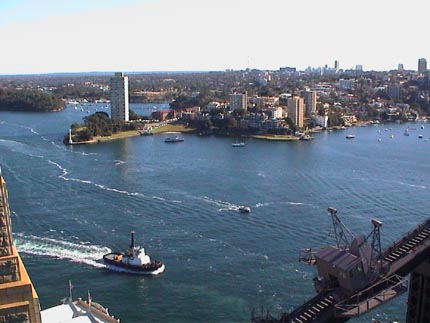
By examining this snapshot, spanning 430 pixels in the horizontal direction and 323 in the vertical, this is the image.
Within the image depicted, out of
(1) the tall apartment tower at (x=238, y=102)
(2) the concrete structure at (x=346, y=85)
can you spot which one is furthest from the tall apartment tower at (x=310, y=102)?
(2) the concrete structure at (x=346, y=85)

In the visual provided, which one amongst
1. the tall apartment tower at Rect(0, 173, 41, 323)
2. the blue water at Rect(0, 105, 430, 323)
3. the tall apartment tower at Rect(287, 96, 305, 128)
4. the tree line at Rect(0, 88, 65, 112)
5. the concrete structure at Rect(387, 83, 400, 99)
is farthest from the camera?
the concrete structure at Rect(387, 83, 400, 99)

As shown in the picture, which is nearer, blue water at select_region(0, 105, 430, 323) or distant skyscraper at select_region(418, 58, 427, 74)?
blue water at select_region(0, 105, 430, 323)

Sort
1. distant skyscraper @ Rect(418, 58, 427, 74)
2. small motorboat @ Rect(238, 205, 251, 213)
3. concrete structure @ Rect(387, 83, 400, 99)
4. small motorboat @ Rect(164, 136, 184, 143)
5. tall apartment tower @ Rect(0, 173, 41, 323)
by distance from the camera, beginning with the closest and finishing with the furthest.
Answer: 1. tall apartment tower @ Rect(0, 173, 41, 323)
2. small motorboat @ Rect(238, 205, 251, 213)
3. small motorboat @ Rect(164, 136, 184, 143)
4. concrete structure @ Rect(387, 83, 400, 99)
5. distant skyscraper @ Rect(418, 58, 427, 74)

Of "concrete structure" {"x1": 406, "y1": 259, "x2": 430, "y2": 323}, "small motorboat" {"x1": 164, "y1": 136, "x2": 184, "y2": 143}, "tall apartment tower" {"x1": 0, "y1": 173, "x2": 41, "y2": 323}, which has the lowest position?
"small motorboat" {"x1": 164, "y1": 136, "x2": 184, "y2": 143}

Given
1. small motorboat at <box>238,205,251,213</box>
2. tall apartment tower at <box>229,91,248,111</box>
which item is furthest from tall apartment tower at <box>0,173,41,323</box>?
tall apartment tower at <box>229,91,248,111</box>

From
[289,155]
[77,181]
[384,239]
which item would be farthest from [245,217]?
[289,155]

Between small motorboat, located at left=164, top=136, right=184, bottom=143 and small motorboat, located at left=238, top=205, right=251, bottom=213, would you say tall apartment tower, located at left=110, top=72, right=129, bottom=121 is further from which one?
small motorboat, located at left=238, top=205, right=251, bottom=213

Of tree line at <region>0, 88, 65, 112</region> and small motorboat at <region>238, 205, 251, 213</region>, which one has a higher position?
tree line at <region>0, 88, 65, 112</region>

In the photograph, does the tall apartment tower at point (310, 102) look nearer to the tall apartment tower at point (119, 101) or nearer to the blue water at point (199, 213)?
the tall apartment tower at point (119, 101)
